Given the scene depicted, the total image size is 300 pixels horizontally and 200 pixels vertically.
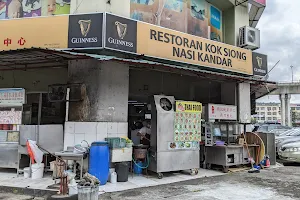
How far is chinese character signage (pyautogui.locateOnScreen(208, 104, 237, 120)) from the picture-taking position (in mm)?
9318

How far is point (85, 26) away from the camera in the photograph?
293 inches

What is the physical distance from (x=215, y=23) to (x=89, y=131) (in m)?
7.31

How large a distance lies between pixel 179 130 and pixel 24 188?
14.0ft

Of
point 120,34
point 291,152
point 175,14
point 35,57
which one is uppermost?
point 175,14

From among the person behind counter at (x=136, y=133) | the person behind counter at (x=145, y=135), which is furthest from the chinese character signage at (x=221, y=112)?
the person behind counter at (x=136, y=133)

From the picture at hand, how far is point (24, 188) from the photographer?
621 centimetres

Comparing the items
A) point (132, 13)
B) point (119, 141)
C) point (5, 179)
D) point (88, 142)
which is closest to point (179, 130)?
point (119, 141)

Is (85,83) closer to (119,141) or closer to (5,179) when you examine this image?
(119,141)

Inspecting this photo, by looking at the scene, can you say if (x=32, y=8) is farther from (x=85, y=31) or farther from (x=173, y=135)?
(x=173, y=135)

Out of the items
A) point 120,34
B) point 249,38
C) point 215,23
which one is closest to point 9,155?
point 120,34

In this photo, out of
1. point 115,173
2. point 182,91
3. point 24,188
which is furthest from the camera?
point 182,91

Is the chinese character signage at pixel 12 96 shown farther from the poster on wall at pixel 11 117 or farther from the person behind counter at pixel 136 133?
the person behind counter at pixel 136 133

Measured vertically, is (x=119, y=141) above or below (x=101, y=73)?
below

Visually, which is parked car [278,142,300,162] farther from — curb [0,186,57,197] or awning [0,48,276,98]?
curb [0,186,57,197]
